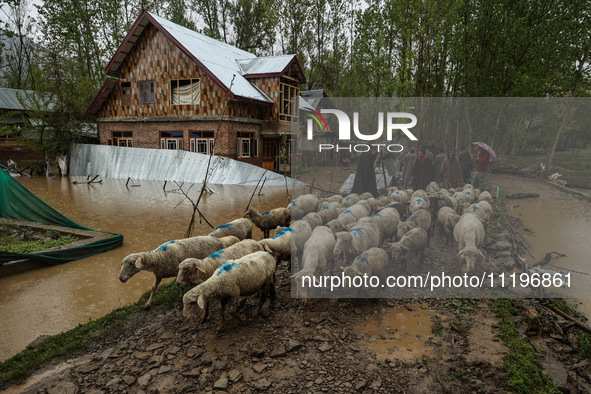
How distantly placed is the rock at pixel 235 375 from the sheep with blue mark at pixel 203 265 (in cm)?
161

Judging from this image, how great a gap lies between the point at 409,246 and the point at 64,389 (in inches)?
219

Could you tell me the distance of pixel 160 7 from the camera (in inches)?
1468

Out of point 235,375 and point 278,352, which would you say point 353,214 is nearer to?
point 278,352

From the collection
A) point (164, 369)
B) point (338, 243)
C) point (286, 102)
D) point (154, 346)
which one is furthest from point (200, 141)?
point (164, 369)

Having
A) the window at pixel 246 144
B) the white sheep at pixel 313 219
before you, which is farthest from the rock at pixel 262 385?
the window at pixel 246 144

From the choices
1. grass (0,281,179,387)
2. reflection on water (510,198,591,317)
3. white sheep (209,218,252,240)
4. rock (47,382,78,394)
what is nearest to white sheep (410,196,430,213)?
reflection on water (510,198,591,317)

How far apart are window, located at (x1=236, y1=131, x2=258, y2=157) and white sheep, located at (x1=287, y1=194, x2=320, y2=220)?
→ 1522 cm

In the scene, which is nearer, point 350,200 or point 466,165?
point 466,165

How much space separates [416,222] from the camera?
6.78 metres

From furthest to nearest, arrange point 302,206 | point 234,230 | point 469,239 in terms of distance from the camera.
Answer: point 234,230
point 302,206
point 469,239

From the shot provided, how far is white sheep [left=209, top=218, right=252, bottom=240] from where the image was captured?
25.3 feet

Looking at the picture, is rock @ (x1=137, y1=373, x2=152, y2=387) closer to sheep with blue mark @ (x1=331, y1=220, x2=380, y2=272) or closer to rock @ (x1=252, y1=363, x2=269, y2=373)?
rock @ (x1=252, y1=363, x2=269, y2=373)

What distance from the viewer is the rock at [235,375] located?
4.18m

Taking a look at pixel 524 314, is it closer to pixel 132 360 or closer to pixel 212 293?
pixel 212 293
